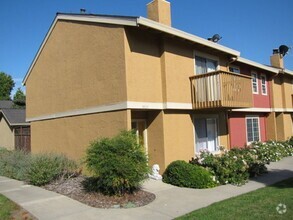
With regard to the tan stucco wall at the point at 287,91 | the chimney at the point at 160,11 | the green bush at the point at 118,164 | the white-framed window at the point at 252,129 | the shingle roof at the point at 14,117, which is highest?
the chimney at the point at 160,11

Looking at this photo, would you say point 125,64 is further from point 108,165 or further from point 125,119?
point 108,165

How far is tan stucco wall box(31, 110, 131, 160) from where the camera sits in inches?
464

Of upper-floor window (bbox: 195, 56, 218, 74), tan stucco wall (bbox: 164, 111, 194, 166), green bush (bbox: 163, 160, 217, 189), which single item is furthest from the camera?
upper-floor window (bbox: 195, 56, 218, 74)

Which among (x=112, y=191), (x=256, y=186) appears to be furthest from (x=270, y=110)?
(x=112, y=191)

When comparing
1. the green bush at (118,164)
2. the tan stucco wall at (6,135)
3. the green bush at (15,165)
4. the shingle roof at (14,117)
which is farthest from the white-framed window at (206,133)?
the tan stucco wall at (6,135)

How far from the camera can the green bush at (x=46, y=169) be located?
11.6m

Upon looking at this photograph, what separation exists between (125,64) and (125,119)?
6.38 feet

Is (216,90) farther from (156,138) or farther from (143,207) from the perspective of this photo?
(143,207)

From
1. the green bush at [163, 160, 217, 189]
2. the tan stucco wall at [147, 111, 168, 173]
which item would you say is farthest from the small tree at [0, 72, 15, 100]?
the green bush at [163, 160, 217, 189]

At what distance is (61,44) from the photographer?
15.6 m

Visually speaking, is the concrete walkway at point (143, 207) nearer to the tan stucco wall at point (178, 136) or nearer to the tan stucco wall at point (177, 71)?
the tan stucco wall at point (178, 136)

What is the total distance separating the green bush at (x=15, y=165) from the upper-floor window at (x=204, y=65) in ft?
27.7

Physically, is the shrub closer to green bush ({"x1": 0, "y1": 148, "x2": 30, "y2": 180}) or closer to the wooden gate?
green bush ({"x1": 0, "y1": 148, "x2": 30, "y2": 180})

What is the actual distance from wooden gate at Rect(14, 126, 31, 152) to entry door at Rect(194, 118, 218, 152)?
1203cm
